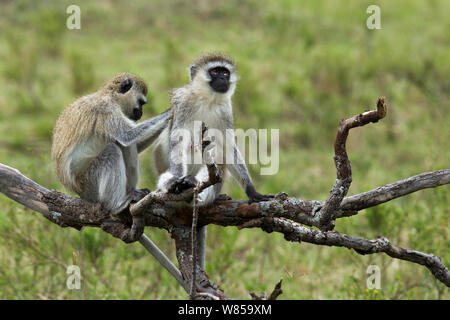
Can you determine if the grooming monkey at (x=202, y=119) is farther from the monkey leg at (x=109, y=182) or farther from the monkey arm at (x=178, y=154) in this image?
the monkey leg at (x=109, y=182)

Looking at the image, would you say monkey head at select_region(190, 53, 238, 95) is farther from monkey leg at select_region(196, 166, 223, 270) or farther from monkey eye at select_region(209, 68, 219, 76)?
monkey leg at select_region(196, 166, 223, 270)

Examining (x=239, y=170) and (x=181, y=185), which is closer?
(x=181, y=185)

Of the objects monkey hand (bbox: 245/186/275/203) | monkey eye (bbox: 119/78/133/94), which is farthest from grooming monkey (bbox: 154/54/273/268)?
monkey eye (bbox: 119/78/133/94)

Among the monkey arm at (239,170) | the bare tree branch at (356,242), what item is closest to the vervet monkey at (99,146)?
the monkey arm at (239,170)

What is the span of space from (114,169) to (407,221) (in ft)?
9.81

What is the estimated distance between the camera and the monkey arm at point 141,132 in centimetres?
449

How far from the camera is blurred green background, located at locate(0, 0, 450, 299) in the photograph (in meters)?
5.69

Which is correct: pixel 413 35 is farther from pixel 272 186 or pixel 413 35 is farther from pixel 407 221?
pixel 407 221

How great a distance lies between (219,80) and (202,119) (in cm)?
31

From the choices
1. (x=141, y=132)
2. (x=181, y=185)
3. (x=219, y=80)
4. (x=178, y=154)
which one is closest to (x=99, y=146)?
(x=141, y=132)

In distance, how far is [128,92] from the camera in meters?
4.81

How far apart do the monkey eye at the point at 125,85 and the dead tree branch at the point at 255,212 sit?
1043mm

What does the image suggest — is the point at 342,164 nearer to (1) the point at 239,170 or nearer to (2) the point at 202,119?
(1) the point at 239,170
